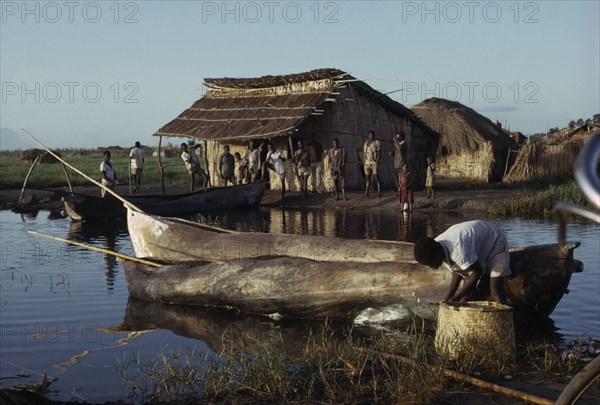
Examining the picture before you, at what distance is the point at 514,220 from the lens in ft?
50.2

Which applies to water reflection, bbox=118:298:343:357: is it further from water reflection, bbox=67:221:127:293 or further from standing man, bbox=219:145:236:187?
standing man, bbox=219:145:236:187

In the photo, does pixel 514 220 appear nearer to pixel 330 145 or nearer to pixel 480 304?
pixel 330 145

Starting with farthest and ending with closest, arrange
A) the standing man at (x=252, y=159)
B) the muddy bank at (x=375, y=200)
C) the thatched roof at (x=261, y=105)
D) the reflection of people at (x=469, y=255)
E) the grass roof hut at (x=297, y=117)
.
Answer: the standing man at (x=252, y=159) → the grass roof hut at (x=297, y=117) → the thatched roof at (x=261, y=105) → the muddy bank at (x=375, y=200) → the reflection of people at (x=469, y=255)

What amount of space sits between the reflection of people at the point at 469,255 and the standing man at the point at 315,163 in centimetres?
1439

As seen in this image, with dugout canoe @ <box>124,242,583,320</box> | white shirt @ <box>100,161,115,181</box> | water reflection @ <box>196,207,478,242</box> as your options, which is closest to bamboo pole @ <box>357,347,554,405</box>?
dugout canoe @ <box>124,242,583,320</box>

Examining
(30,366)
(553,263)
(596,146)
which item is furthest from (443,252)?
(596,146)

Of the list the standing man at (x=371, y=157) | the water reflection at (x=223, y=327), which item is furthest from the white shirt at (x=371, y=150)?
the water reflection at (x=223, y=327)

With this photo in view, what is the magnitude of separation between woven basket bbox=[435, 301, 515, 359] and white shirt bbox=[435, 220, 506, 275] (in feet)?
1.86

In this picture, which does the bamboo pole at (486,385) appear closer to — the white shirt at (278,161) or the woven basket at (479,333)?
the woven basket at (479,333)

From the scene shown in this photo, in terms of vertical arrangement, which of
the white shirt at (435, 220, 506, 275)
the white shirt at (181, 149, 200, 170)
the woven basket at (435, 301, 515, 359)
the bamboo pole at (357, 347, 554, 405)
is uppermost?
the white shirt at (181, 149, 200, 170)

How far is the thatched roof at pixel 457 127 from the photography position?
2517 cm

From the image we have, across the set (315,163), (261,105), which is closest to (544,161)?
(315,163)

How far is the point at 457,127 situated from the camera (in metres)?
25.5

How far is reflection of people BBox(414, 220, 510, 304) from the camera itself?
583 centimetres
